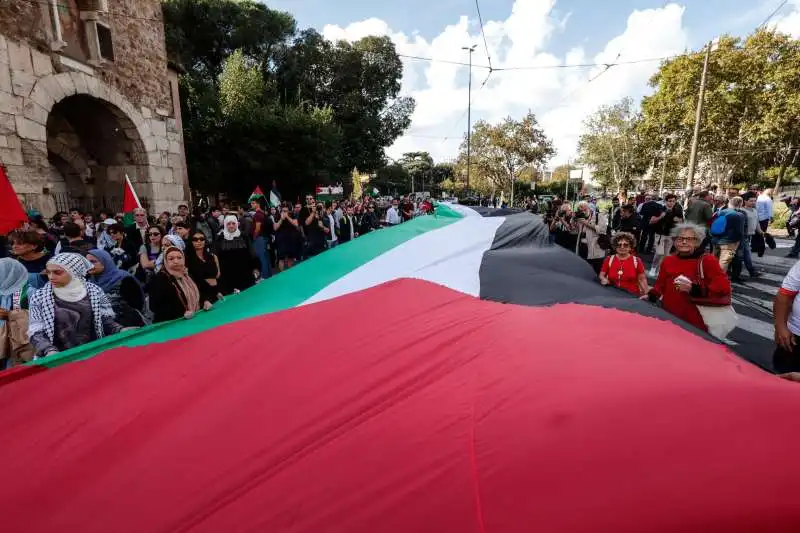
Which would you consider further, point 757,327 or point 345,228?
point 345,228

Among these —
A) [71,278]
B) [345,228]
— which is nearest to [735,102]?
[345,228]

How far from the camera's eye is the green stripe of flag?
2.58 m

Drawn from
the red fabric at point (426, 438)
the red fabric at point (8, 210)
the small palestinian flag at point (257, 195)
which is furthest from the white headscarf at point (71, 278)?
the small palestinian flag at point (257, 195)

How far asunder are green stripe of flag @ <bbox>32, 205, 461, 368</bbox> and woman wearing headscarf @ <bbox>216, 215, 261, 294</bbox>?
5.63 feet

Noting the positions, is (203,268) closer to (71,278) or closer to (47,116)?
(71,278)

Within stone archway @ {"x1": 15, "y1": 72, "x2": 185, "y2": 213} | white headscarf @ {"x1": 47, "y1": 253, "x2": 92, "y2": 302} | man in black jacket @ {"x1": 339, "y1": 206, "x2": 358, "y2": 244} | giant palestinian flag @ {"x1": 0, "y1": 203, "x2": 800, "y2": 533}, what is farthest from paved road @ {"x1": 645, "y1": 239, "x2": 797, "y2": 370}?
stone archway @ {"x1": 15, "y1": 72, "x2": 185, "y2": 213}

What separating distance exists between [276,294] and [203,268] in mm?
1064

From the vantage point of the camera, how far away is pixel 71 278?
295cm

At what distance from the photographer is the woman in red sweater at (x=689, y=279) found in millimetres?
2977

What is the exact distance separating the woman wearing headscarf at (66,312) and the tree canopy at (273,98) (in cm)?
1864

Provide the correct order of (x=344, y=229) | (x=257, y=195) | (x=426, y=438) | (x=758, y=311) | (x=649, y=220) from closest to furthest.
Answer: (x=426, y=438), (x=758, y=311), (x=649, y=220), (x=344, y=229), (x=257, y=195)

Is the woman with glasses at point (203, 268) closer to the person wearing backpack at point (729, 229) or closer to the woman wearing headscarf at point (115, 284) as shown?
the woman wearing headscarf at point (115, 284)

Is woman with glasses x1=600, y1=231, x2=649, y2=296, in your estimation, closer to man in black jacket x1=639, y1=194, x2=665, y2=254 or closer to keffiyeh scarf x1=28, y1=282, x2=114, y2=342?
keffiyeh scarf x1=28, y1=282, x2=114, y2=342

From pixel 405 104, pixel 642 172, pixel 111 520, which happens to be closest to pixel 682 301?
pixel 111 520
